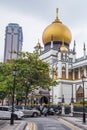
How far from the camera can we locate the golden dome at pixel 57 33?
70688 millimetres

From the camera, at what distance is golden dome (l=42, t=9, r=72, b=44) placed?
70.7 m

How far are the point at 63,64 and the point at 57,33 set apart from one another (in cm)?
1035

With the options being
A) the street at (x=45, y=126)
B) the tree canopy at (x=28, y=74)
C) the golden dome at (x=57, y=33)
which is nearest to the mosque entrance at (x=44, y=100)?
the golden dome at (x=57, y=33)

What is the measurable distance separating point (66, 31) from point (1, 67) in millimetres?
28115

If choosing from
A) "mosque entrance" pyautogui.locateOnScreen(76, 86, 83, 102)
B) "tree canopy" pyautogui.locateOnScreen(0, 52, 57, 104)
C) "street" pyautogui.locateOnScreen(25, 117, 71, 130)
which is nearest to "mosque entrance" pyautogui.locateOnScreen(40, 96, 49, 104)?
"mosque entrance" pyautogui.locateOnScreen(76, 86, 83, 102)

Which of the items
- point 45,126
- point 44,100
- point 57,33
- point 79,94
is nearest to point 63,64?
point 79,94

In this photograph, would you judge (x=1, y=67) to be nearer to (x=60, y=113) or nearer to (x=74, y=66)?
(x=60, y=113)

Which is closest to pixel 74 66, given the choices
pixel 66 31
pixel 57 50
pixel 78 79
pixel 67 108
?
pixel 78 79

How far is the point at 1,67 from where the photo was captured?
49125 millimetres

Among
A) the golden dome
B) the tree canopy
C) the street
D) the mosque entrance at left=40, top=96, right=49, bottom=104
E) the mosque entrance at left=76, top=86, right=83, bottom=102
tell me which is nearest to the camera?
the street

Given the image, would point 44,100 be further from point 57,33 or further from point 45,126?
point 45,126

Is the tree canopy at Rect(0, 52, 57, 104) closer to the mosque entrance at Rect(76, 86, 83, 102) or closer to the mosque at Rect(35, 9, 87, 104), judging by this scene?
the mosque at Rect(35, 9, 87, 104)

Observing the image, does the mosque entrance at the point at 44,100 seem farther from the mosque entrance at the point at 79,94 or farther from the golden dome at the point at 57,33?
the golden dome at the point at 57,33

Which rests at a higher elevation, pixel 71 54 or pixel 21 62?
pixel 71 54
